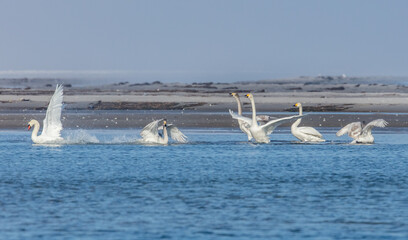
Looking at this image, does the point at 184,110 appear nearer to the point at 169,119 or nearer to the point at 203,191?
the point at 169,119

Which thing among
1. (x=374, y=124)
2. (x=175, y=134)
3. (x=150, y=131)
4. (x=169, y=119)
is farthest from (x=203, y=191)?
(x=169, y=119)

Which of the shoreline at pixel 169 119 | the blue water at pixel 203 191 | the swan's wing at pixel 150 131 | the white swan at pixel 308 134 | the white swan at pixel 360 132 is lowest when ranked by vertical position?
the blue water at pixel 203 191

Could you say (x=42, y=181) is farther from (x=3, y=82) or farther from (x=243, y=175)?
(x=3, y=82)

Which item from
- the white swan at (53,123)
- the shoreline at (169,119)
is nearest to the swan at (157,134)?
the white swan at (53,123)

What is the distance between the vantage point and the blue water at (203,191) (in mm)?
11266

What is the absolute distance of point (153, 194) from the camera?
14141 millimetres

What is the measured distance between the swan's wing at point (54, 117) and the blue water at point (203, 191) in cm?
38

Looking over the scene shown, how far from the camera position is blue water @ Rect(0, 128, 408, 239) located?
37.0 ft

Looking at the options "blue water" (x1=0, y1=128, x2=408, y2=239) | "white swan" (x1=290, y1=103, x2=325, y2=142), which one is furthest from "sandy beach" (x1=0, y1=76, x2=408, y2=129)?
"blue water" (x1=0, y1=128, x2=408, y2=239)

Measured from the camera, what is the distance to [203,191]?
47.4ft

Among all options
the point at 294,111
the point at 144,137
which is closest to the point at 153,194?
the point at 144,137

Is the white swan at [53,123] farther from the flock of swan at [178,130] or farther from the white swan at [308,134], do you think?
the white swan at [308,134]

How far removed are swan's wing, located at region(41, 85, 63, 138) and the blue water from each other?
0.38 m

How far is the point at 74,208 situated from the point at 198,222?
198cm
